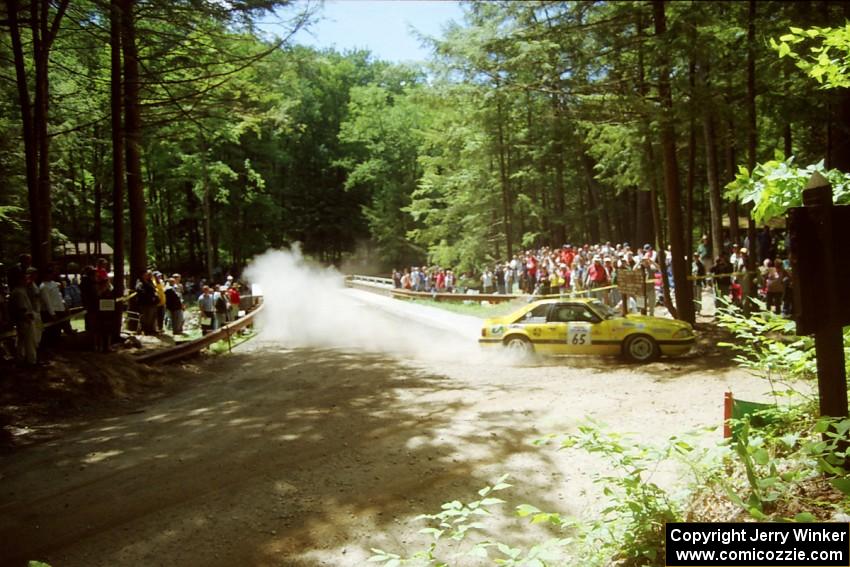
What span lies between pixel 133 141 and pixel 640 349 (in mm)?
14021

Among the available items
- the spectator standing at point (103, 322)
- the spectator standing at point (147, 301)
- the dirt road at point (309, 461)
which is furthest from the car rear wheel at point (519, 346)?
the spectator standing at point (147, 301)

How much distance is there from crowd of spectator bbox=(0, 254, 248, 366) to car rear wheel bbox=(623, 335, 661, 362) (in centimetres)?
1236

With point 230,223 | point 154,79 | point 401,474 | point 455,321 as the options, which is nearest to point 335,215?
point 230,223

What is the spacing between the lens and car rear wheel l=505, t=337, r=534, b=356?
15703mm

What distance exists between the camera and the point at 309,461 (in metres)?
7.72

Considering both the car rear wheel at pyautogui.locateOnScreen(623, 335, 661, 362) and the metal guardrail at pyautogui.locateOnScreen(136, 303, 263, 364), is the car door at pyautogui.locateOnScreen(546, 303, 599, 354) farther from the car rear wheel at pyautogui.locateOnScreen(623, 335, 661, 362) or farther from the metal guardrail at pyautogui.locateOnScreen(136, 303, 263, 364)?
the metal guardrail at pyautogui.locateOnScreen(136, 303, 263, 364)

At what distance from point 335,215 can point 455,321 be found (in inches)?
1920

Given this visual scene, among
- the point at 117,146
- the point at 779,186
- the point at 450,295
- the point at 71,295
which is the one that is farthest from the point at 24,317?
the point at 450,295

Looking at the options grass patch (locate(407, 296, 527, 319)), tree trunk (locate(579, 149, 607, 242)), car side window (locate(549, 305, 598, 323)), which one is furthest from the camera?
tree trunk (locate(579, 149, 607, 242))

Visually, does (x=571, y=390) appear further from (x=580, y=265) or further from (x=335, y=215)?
(x=335, y=215)

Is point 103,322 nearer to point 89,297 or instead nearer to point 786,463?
point 89,297

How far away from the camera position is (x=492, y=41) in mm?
15656

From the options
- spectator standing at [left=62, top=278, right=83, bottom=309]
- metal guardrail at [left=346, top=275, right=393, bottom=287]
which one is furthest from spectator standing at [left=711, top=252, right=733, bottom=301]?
metal guardrail at [left=346, top=275, right=393, bottom=287]

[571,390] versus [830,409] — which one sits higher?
[830,409]
